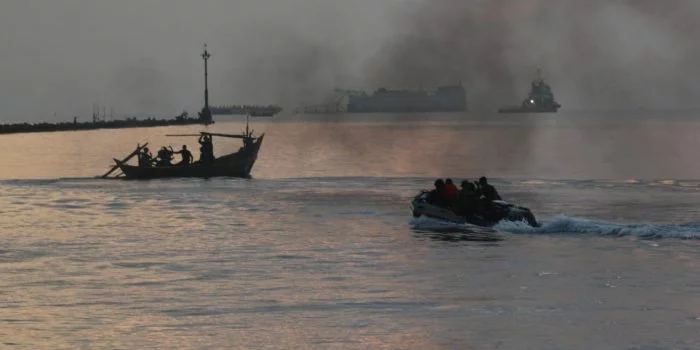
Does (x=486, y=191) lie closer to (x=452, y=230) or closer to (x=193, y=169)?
(x=452, y=230)

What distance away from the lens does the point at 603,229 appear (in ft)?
128

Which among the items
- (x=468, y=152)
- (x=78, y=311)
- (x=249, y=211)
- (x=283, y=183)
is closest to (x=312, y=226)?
(x=249, y=211)

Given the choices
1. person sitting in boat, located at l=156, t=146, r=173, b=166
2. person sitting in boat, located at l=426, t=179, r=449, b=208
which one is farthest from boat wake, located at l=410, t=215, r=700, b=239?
person sitting in boat, located at l=156, t=146, r=173, b=166

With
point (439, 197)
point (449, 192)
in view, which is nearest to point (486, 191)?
point (449, 192)

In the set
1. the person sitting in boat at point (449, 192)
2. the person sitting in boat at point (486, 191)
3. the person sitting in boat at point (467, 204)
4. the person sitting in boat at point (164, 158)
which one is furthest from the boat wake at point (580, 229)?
the person sitting in boat at point (164, 158)

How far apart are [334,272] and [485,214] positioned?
1199 cm

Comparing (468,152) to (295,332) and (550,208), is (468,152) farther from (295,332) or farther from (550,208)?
(295,332)

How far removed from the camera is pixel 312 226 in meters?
42.2

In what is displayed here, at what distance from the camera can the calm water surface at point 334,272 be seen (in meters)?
22.1

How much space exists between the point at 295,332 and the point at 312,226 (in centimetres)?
2000

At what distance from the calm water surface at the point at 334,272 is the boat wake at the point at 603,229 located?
7 cm

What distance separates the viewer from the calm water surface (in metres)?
22.1

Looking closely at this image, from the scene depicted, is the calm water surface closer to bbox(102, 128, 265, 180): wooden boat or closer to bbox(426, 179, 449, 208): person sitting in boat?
bbox(426, 179, 449, 208): person sitting in boat

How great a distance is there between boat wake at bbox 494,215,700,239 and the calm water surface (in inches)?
2.8
